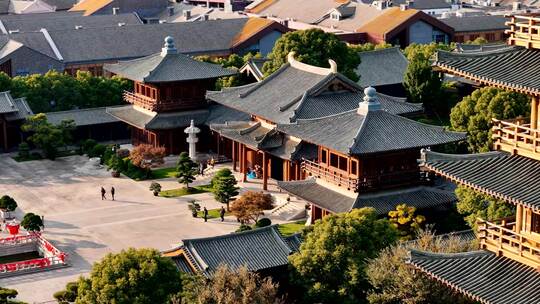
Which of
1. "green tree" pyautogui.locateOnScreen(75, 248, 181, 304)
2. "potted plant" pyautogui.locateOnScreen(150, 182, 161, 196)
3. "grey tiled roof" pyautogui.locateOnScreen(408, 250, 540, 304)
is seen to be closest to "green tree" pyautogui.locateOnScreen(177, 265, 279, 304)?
"green tree" pyautogui.locateOnScreen(75, 248, 181, 304)

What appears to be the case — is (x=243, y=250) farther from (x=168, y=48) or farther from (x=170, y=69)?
(x=168, y=48)

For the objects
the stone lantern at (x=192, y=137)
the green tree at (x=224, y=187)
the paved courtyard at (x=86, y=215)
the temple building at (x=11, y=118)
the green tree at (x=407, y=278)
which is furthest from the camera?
the temple building at (x=11, y=118)

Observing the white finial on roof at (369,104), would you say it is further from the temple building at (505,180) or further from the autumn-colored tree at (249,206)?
the temple building at (505,180)

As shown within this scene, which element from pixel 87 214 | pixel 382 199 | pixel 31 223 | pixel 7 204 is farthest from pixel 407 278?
pixel 7 204

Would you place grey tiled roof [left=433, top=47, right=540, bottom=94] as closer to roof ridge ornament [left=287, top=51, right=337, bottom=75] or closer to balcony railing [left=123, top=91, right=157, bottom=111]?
roof ridge ornament [left=287, top=51, right=337, bottom=75]

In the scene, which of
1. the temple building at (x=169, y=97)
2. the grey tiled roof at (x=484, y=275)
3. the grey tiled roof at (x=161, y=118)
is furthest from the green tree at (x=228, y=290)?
the temple building at (x=169, y=97)
